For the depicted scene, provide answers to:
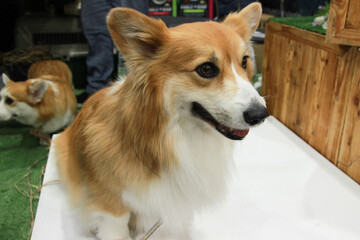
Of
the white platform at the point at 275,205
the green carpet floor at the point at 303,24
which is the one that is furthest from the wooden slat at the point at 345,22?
the white platform at the point at 275,205

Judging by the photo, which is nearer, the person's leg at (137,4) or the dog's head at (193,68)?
the dog's head at (193,68)

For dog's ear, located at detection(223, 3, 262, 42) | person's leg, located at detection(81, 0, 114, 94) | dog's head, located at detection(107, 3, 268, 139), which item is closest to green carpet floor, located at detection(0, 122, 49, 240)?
person's leg, located at detection(81, 0, 114, 94)

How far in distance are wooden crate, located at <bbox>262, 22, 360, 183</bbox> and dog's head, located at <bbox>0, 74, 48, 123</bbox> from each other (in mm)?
1727

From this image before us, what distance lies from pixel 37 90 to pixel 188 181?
1674mm

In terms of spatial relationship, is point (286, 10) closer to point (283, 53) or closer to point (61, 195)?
point (283, 53)

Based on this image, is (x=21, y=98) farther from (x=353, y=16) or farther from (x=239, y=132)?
(x=353, y=16)

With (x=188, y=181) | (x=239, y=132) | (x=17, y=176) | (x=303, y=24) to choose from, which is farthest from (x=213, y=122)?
(x=17, y=176)

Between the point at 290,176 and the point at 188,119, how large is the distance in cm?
93

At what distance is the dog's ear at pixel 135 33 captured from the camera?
3.05 ft

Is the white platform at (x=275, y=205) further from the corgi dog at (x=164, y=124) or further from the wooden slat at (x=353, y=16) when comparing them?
the wooden slat at (x=353, y=16)

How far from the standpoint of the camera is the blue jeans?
7.86ft

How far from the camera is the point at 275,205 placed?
1.47 metres

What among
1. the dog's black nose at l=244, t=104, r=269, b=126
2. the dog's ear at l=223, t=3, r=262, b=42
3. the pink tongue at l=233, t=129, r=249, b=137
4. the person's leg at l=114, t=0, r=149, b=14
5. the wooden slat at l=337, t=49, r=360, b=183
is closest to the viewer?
the dog's black nose at l=244, t=104, r=269, b=126

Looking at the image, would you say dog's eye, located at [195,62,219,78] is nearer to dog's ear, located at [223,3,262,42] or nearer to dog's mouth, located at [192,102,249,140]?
dog's mouth, located at [192,102,249,140]
